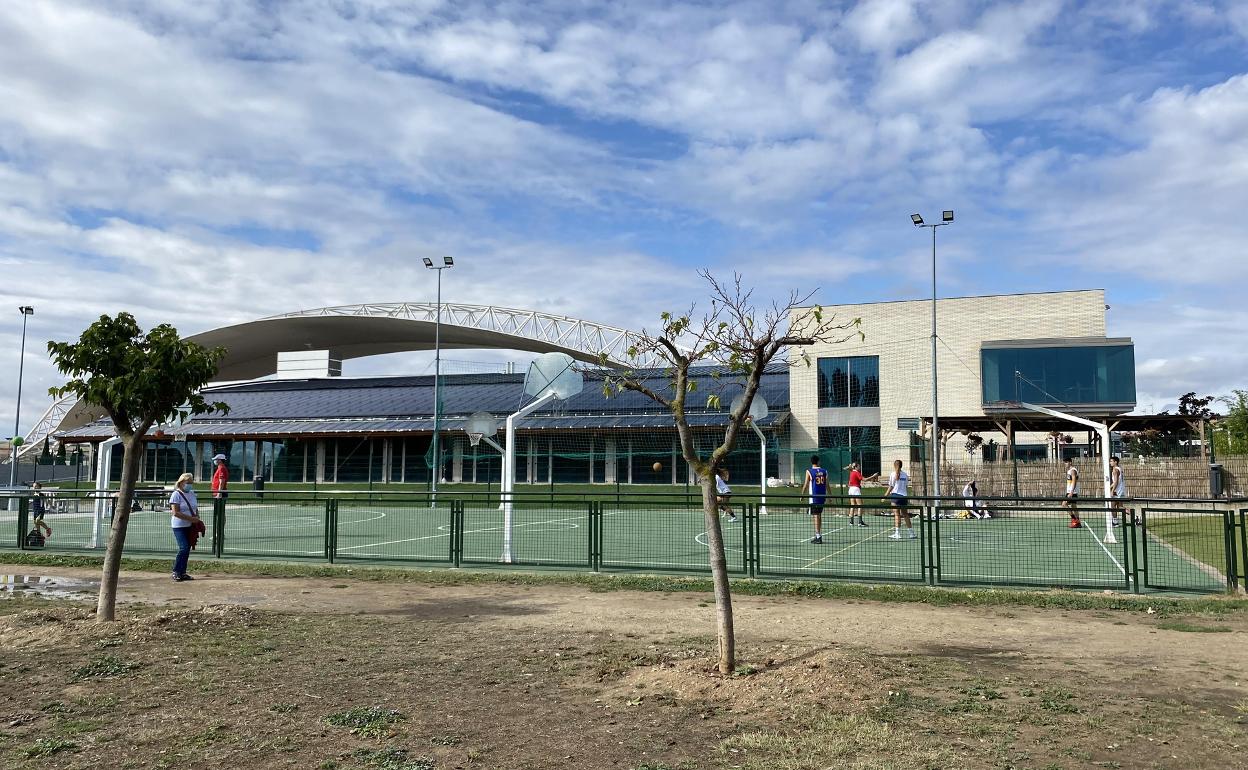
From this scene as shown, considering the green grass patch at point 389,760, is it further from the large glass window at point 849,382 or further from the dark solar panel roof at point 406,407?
the large glass window at point 849,382

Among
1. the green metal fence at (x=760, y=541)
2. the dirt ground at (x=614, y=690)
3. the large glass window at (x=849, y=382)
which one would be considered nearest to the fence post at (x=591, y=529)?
the green metal fence at (x=760, y=541)

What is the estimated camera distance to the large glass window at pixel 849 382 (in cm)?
4238

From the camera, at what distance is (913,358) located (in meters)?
41.7

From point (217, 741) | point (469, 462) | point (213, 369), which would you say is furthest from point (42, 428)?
point (217, 741)

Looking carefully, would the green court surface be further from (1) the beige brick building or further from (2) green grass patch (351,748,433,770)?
(1) the beige brick building

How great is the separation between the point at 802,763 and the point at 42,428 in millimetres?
81260

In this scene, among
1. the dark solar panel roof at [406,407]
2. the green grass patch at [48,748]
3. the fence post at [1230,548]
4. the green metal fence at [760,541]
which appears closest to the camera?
the green grass patch at [48,748]

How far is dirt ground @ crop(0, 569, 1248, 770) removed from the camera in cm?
514

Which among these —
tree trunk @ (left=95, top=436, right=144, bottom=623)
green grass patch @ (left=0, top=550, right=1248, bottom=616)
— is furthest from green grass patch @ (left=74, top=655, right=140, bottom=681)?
green grass patch @ (left=0, top=550, right=1248, bottom=616)

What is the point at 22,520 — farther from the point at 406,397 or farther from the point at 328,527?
the point at 406,397

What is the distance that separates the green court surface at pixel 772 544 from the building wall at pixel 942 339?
22.3m

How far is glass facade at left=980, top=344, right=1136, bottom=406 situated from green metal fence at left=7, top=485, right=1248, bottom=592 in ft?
73.3

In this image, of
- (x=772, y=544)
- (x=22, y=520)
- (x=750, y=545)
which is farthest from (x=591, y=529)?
(x=22, y=520)

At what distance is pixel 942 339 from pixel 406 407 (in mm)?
28644
